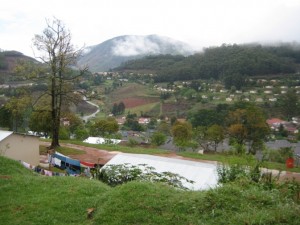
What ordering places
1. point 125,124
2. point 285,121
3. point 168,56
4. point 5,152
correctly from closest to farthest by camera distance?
point 5,152, point 125,124, point 285,121, point 168,56

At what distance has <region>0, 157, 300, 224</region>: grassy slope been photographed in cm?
556

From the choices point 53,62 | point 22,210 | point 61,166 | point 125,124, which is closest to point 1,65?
point 125,124

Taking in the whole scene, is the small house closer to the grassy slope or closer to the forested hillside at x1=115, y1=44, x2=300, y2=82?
the grassy slope

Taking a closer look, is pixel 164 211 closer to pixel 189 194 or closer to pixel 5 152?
pixel 189 194

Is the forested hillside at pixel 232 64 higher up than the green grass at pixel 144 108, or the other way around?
the forested hillside at pixel 232 64

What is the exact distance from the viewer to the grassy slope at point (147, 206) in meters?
5.56

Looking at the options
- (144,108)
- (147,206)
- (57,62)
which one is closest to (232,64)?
(144,108)

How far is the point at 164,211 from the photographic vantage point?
19.6ft

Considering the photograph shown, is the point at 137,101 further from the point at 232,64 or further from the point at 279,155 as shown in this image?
the point at 279,155

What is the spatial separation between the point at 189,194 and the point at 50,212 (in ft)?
8.76

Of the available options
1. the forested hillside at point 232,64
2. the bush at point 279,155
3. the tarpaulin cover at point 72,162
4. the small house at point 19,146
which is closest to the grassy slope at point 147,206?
the tarpaulin cover at point 72,162

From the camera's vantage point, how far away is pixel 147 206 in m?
6.17

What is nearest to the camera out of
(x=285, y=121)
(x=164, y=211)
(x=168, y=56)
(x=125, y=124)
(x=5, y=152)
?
(x=164, y=211)

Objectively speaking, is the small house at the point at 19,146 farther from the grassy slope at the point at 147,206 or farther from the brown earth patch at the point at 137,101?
the brown earth patch at the point at 137,101
